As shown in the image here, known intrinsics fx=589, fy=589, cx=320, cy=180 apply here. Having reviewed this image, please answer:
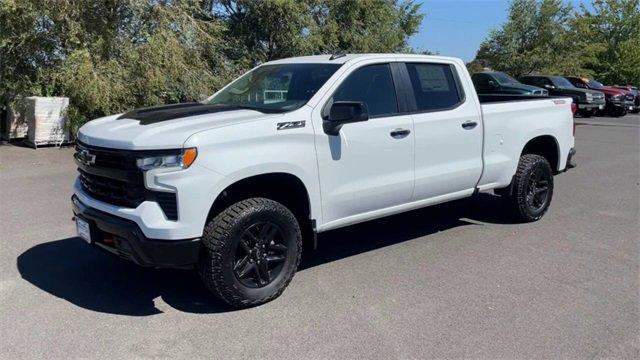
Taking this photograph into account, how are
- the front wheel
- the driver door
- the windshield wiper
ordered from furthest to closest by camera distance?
the front wheel, the driver door, the windshield wiper

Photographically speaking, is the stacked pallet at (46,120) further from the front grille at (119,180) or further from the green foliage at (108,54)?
the front grille at (119,180)

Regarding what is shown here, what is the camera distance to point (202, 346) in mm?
3654

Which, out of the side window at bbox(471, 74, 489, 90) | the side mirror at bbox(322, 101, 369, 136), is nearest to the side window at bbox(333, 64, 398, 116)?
the side mirror at bbox(322, 101, 369, 136)

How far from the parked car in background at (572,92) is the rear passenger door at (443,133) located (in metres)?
21.1

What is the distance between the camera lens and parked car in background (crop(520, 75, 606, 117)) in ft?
82.4

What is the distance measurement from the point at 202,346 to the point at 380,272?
1842mm

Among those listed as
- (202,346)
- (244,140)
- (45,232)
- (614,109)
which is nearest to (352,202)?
(244,140)

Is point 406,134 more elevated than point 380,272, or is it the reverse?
point 406,134

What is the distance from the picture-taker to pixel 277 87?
5164 millimetres

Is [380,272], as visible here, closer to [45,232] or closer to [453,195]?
[453,195]

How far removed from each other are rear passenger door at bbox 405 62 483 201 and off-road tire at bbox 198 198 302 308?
151 cm

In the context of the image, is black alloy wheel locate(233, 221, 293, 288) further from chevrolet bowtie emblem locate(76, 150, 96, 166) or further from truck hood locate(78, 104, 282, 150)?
chevrolet bowtie emblem locate(76, 150, 96, 166)

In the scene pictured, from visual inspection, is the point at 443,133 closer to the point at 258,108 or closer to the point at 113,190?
the point at 258,108

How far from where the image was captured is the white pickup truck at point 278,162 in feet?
12.5
